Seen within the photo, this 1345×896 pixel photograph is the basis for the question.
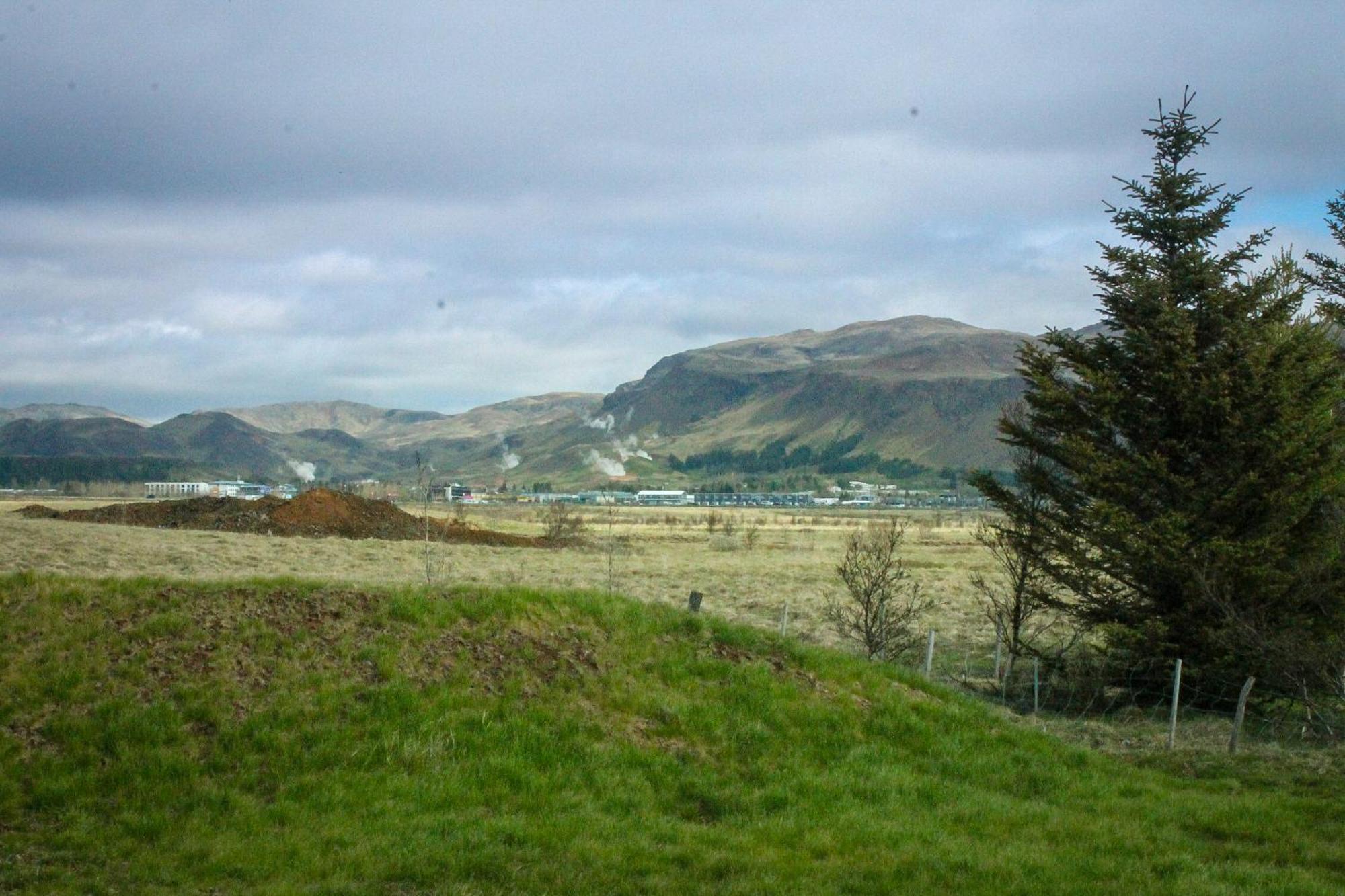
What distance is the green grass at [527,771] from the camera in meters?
8.35

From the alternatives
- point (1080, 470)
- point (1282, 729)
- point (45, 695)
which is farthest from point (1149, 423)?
point (45, 695)

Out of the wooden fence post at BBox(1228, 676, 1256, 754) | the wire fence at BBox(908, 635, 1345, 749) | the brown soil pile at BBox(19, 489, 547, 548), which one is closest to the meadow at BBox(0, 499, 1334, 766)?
the wire fence at BBox(908, 635, 1345, 749)

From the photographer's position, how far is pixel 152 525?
5047cm

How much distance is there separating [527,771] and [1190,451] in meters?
16.6

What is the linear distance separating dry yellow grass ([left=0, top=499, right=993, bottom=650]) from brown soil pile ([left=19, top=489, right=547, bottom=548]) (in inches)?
131

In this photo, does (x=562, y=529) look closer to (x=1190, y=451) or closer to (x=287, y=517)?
Answer: (x=287, y=517)

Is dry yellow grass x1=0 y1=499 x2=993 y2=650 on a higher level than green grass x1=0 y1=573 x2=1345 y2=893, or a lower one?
lower

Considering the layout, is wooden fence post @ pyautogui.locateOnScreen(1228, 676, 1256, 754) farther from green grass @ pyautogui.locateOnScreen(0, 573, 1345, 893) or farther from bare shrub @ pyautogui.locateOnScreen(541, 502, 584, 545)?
bare shrub @ pyautogui.locateOnScreen(541, 502, 584, 545)

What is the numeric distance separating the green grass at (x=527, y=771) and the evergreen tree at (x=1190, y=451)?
7191 millimetres

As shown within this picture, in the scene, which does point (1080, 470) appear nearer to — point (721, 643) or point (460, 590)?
point (721, 643)

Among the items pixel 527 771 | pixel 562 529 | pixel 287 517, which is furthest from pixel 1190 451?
pixel 562 529

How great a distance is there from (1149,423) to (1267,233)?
477 cm

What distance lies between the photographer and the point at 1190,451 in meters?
21.1

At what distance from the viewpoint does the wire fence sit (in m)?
17.3
